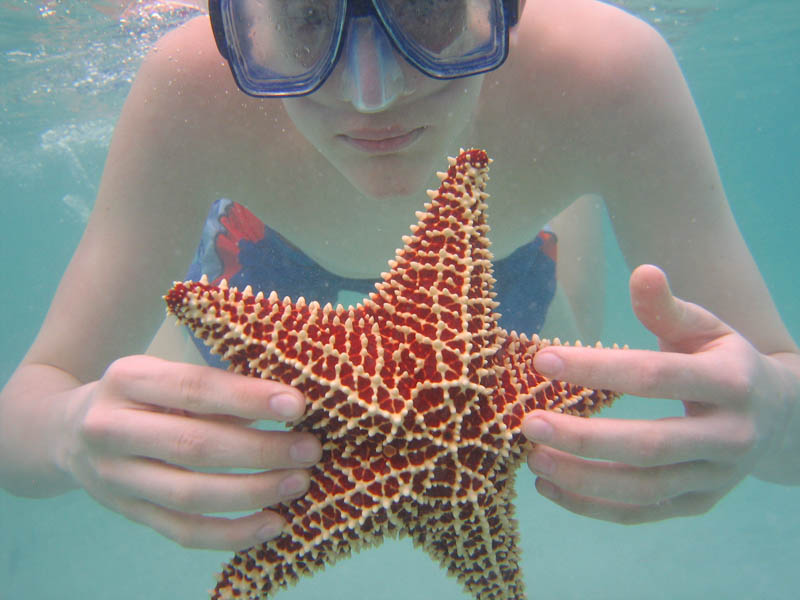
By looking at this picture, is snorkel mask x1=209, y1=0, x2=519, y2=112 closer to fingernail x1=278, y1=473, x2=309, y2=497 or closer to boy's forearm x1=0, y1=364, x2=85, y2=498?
fingernail x1=278, y1=473, x2=309, y2=497

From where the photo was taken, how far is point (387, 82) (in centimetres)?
241

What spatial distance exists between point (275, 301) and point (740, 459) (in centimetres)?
216

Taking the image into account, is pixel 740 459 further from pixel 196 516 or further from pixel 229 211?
pixel 229 211

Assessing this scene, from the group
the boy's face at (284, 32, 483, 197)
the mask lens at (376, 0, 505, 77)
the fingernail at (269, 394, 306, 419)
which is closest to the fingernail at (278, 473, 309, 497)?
the fingernail at (269, 394, 306, 419)

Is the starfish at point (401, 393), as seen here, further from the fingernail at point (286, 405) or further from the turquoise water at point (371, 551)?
the turquoise water at point (371, 551)

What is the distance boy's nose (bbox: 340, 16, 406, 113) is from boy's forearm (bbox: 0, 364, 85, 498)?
6.87 ft

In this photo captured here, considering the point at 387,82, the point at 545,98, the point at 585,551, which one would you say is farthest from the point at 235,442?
the point at 585,551

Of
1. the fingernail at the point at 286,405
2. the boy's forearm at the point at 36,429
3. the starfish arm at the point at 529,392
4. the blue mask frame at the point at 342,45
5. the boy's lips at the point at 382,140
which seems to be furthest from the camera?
the boy's forearm at the point at 36,429

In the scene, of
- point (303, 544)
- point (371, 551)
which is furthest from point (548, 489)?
point (371, 551)

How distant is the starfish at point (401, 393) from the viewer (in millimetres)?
2082

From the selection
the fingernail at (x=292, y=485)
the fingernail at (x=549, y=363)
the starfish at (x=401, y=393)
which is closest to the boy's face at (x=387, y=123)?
the starfish at (x=401, y=393)

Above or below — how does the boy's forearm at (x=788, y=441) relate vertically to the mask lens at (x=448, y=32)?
below

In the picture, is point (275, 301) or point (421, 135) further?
point (421, 135)

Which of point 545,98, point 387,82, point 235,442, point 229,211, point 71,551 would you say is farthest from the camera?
point 71,551
